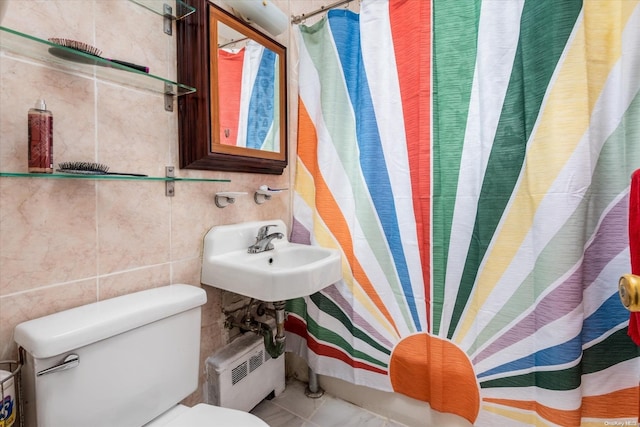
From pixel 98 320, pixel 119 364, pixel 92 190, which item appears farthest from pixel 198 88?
pixel 119 364

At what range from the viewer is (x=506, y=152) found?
111 centimetres

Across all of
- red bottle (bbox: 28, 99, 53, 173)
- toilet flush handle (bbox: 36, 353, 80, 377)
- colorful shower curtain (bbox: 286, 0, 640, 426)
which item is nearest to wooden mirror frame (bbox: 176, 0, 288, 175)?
red bottle (bbox: 28, 99, 53, 173)

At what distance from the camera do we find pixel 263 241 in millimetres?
1365

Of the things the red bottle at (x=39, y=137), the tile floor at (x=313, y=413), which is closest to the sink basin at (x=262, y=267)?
the red bottle at (x=39, y=137)

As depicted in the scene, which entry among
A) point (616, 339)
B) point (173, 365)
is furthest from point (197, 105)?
point (616, 339)

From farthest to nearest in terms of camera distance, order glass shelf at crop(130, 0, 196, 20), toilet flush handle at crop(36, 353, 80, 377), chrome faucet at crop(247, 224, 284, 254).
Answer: chrome faucet at crop(247, 224, 284, 254) < glass shelf at crop(130, 0, 196, 20) < toilet flush handle at crop(36, 353, 80, 377)

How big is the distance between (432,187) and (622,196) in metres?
0.57

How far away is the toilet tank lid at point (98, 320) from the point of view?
700mm

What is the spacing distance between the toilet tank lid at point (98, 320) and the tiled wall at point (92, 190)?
0.07 m

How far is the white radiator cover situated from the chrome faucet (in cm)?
43

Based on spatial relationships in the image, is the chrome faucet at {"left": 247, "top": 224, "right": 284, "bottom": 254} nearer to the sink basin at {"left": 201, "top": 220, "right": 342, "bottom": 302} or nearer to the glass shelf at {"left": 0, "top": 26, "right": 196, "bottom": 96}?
the sink basin at {"left": 201, "top": 220, "right": 342, "bottom": 302}

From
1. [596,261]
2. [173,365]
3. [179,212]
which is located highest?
[179,212]

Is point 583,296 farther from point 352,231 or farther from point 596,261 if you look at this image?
point 352,231

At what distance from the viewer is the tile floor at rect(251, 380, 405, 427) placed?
1427mm
